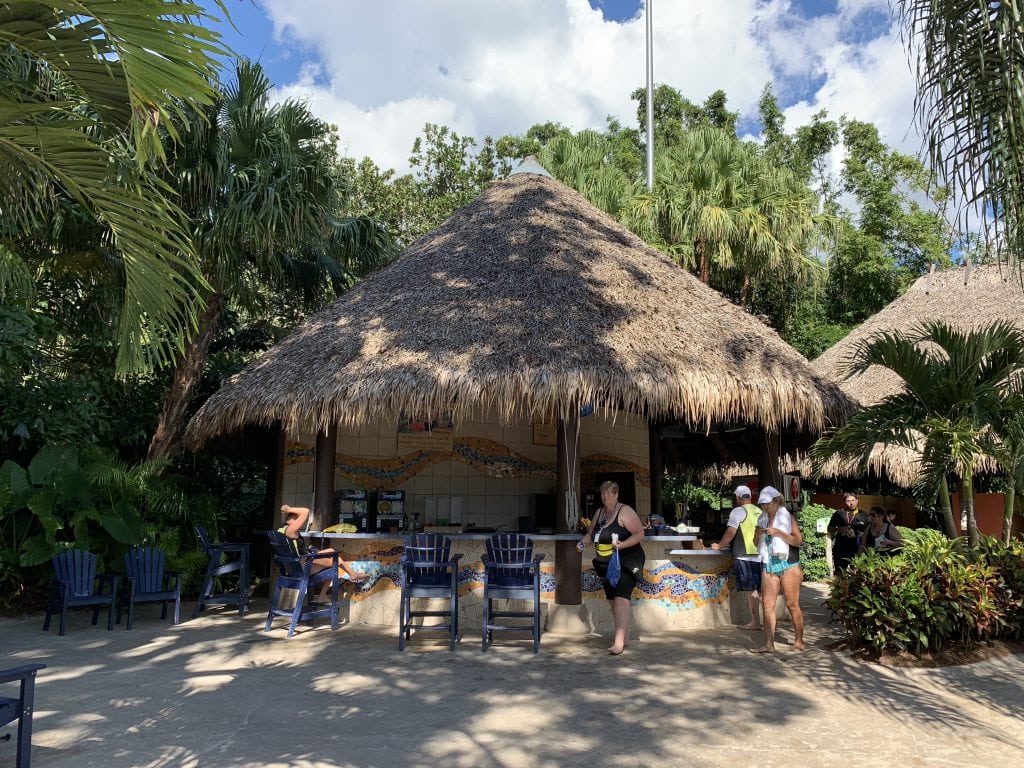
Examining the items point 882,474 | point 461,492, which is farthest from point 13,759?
point 882,474

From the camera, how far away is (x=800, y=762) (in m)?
3.94

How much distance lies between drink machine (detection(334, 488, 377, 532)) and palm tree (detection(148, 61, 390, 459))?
2.59 metres

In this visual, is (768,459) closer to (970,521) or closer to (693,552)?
(693,552)

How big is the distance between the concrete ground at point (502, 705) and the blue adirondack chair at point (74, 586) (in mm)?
445

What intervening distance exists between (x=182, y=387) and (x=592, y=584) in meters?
6.13

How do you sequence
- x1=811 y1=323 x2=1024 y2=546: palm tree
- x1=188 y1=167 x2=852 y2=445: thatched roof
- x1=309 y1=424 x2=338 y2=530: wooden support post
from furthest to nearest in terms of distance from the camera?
x1=309 y1=424 x2=338 y2=530: wooden support post, x1=188 y1=167 x2=852 y2=445: thatched roof, x1=811 y1=323 x2=1024 y2=546: palm tree

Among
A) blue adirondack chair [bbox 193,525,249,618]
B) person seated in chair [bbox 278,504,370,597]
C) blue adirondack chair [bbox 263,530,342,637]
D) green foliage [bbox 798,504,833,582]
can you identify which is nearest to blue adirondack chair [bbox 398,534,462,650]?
blue adirondack chair [bbox 263,530,342,637]

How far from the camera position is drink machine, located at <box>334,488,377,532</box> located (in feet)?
32.5

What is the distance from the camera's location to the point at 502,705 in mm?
5074

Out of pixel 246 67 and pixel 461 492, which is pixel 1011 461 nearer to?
pixel 461 492

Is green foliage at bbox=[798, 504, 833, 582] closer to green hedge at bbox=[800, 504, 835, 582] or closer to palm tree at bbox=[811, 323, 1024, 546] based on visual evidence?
green hedge at bbox=[800, 504, 835, 582]

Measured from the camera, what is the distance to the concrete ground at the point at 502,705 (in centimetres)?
410

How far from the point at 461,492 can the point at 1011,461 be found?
657 centimetres

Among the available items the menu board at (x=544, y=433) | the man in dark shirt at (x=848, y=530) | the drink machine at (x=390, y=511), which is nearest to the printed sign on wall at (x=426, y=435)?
the drink machine at (x=390, y=511)
